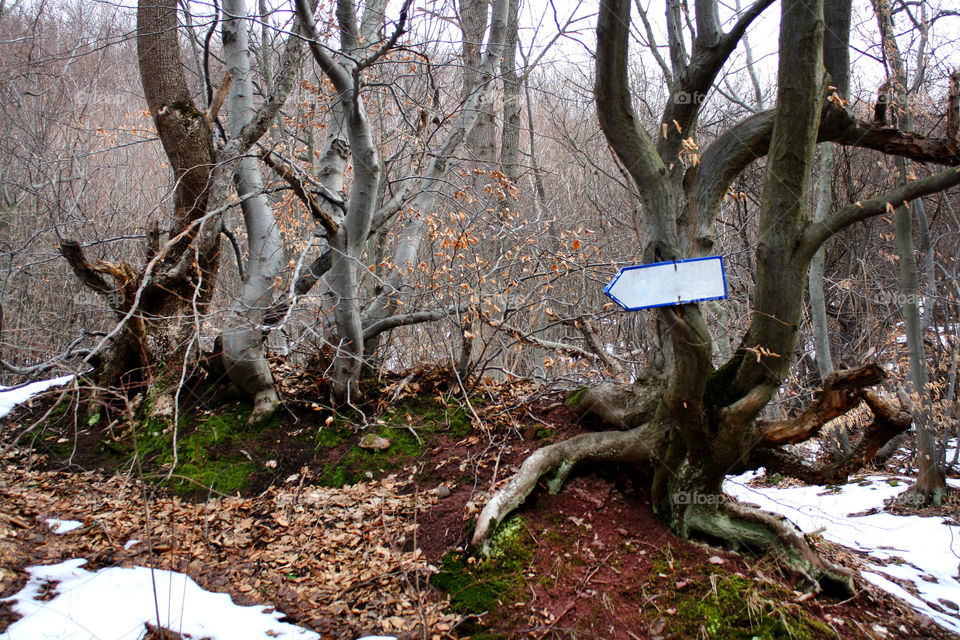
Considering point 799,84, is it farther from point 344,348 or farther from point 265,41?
point 265,41

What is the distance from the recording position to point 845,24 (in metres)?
3.08


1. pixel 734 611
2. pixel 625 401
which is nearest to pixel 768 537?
pixel 734 611

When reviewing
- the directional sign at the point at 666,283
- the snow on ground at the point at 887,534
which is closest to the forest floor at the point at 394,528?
the snow on ground at the point at 887,534

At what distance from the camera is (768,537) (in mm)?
3207

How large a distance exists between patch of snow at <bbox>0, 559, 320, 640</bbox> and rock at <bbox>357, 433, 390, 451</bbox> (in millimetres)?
1485

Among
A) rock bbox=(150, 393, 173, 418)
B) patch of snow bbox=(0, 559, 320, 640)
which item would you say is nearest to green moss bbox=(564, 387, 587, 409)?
patch of snow bbox=(0, 559, 320, 640)

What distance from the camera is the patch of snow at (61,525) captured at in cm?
353

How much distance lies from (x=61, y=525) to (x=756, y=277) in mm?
4388

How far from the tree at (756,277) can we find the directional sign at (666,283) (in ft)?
0.30

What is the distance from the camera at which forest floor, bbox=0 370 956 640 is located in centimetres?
276
